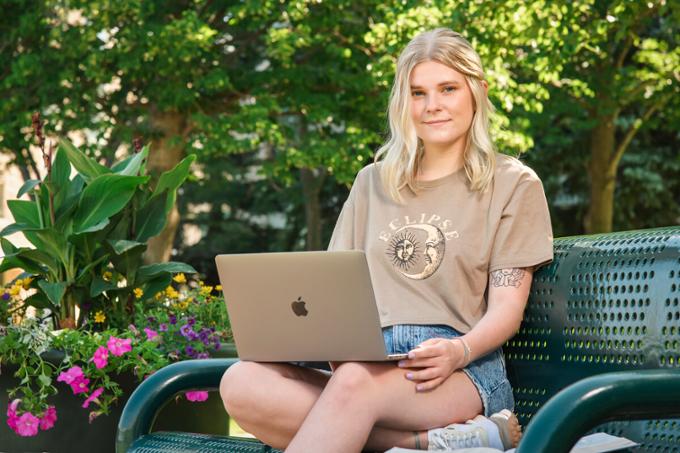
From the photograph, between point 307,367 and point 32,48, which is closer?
point 307,367

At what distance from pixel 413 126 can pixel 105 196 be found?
1.98 meters

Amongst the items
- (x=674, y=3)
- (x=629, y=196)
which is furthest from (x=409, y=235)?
(x=629, y=196)

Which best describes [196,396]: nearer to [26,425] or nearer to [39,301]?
[26,425]

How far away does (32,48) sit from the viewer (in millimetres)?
16844

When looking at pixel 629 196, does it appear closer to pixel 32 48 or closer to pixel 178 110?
pixel 178 110

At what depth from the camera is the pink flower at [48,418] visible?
4.74 metres

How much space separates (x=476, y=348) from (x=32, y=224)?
287cm

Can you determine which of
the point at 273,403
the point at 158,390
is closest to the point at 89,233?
the point at 158,390

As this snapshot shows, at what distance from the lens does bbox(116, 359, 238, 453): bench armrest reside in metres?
3.14

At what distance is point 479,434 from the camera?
2.78 metres

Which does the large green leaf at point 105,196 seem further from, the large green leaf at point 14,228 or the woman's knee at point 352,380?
the woman's knee at point 352,380

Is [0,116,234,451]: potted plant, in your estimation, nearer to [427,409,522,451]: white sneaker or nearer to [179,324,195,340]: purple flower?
[179,324,195,340]: purple flower

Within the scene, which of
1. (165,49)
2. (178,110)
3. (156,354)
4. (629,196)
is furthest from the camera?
(629,196)

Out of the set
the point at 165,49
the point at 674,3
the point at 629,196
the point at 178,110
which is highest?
the point at 674,3
